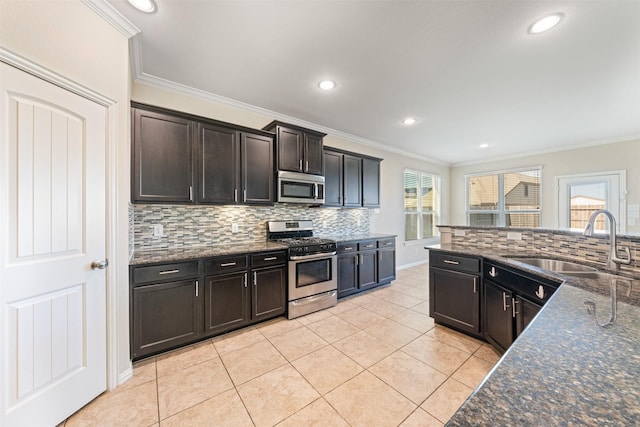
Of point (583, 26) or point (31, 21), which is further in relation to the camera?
point (583, 26)

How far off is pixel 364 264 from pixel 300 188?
1604 mm

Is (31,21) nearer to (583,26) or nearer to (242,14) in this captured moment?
(242,14)

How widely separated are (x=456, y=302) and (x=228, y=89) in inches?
135

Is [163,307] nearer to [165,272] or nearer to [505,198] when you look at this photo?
[165,272]

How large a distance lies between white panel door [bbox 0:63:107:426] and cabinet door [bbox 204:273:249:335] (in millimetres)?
801

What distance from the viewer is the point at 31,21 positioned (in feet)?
4.45

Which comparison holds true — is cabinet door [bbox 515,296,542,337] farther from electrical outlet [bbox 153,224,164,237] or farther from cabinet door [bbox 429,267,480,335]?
electrical outlet [bbox 153,224,164,237]

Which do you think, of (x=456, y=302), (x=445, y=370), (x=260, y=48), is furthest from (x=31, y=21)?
(x=456, y=302)

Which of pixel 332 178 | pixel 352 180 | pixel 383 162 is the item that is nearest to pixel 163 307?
pixel 332 178

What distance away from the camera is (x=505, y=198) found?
589cm

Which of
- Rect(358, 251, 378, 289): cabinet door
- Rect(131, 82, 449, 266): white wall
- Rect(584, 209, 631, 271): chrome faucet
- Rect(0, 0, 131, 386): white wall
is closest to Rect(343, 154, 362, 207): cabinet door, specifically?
Rect(131, 82, 449, 266): white wall

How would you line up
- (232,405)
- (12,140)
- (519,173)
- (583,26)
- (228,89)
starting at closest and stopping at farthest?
(12,140) < (232,405) < (583,26) < (228,89) < (519,173)

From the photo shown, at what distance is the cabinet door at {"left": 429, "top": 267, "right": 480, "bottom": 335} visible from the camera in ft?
7.97

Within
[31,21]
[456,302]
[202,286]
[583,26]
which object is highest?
[583,26]
